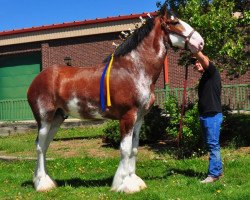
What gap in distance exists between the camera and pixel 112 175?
8.88 metres

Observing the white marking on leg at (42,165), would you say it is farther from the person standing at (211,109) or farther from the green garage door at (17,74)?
the green garage door at (17,74)

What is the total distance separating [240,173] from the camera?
317 inches

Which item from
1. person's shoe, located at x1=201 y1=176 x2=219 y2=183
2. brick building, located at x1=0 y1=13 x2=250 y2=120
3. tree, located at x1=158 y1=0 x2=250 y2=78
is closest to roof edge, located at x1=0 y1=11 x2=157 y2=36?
brick building, located at x1=0 y1=13 x2=250 y2=120

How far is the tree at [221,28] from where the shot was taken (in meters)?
10.1

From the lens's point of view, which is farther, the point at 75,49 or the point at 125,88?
the point at 75,49

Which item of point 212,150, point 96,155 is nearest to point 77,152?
point 96,155

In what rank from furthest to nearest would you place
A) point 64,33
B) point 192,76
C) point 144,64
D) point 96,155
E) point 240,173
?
point 64,33
point 192,76
point 96,155
point 240,173
point 144,64

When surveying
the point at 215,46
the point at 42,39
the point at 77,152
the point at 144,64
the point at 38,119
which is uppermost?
the point at 42,39

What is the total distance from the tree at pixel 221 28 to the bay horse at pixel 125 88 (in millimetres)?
3194

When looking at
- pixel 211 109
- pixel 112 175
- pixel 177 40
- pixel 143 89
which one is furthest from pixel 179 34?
pixel 112 175

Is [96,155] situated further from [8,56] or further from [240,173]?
[8,56]

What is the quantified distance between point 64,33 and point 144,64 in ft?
57.7

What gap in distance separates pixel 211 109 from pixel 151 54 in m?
1.41

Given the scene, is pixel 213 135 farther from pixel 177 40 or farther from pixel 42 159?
pixel 42 159
